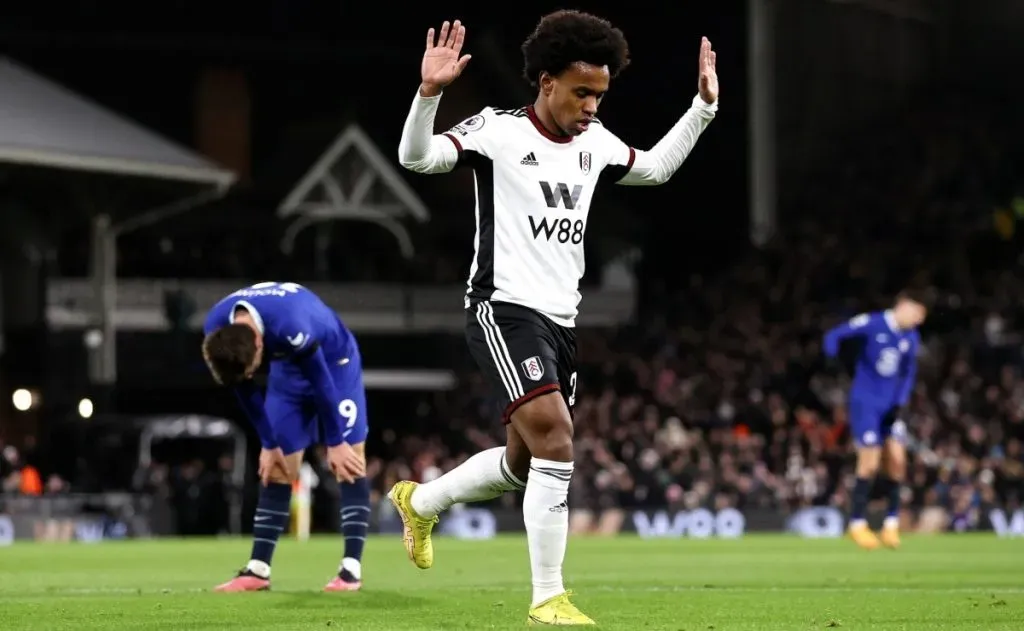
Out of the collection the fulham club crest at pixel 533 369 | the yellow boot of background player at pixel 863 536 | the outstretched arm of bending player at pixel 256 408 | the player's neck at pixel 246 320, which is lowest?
the yellow boot of background player at pixel 863 536

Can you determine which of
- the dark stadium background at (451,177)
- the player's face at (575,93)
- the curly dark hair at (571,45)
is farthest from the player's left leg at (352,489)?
the dark stadium background at (451,177)

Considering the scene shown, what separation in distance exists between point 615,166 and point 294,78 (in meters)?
34.7

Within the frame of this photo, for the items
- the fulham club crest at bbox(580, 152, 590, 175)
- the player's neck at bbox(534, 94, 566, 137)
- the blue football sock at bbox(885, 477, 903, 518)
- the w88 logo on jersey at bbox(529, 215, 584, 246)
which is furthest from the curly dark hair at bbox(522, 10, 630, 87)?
the blue football sock at bbox(885, 477, 903, 518)

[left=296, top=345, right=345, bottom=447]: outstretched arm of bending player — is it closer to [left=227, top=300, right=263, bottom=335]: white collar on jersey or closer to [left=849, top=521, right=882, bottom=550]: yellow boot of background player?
[left=227, top=300, right=263, bottom=335]: white collar on jersey

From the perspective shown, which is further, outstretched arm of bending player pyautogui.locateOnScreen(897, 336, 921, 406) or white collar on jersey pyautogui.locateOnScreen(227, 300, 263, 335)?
outstretched arm of bending player pyautogui.locateOnScreen(897, 336, 921, 406)

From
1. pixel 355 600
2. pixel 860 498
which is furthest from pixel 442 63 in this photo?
pixel 860 498

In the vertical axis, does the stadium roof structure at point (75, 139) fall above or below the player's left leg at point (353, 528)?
above

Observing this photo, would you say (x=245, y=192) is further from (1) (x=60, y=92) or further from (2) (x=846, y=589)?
(2) (x=846, y=589)

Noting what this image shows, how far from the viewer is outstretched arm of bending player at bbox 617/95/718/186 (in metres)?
9.85

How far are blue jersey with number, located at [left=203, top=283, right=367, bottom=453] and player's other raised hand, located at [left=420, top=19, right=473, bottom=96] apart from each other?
2.75 m

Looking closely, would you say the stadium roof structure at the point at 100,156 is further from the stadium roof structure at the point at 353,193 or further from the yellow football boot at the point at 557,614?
the yellow football boot at the point at 557,614

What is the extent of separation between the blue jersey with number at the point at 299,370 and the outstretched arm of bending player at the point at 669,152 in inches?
94.9

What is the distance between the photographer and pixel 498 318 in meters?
9.18

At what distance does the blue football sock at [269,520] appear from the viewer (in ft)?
39.5
